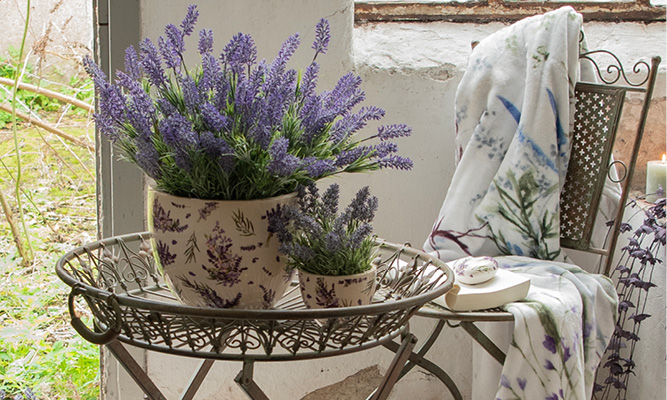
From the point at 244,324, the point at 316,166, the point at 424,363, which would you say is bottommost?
the point at 424,363

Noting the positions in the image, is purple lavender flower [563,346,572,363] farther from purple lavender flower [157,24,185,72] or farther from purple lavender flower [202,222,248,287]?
purple lavender flower [157,24,185,72]

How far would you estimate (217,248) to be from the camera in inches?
40.0

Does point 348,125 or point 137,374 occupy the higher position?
point 348,125

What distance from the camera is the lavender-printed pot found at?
1014 mm

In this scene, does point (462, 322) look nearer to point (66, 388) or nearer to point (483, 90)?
point (483, 90)

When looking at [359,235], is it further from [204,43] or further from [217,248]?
[204,43]

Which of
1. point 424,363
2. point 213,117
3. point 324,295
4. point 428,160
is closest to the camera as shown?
point 213,117

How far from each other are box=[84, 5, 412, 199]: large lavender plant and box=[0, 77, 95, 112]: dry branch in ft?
3.41

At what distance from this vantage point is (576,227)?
179 centimetres

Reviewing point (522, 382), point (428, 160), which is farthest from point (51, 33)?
point (522, 382)

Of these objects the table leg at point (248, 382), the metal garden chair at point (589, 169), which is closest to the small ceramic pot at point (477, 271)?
the metal garden chair at point (589, 169)

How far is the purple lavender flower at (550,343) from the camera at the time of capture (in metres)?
1.44

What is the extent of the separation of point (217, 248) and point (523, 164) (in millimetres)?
945

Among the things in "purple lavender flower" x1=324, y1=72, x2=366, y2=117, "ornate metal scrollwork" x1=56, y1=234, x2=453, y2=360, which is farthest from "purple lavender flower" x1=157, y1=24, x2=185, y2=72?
"ornate metal scrollwork" x1=56, y1=234, x2=453, y2=360
